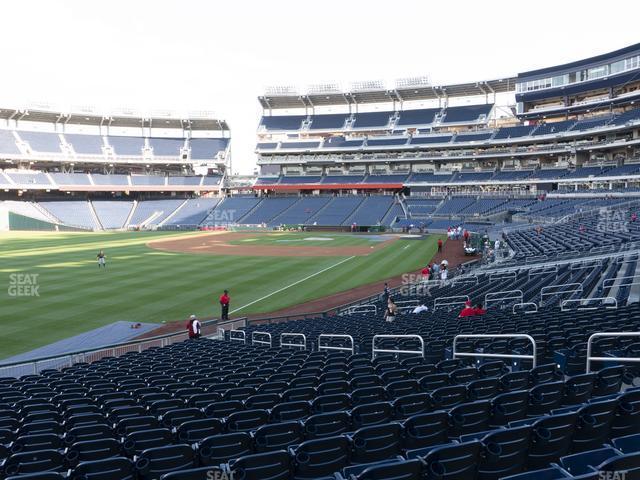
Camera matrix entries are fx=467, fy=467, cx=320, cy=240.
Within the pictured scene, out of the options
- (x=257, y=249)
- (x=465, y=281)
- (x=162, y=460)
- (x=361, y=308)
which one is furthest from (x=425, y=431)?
(x=257, y=249)

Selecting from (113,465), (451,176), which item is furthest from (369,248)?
(113,465)

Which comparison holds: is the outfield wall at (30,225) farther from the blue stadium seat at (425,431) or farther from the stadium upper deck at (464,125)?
the blue stadium seat at (425,431)

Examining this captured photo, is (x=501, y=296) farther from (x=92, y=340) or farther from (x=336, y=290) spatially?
(x=92, y=340)

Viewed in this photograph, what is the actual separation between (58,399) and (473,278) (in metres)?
20.9

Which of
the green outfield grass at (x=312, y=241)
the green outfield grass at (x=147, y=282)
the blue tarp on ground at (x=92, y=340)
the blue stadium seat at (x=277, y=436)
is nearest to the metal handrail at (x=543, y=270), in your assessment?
the green outfield grass at (x=147, y=282)

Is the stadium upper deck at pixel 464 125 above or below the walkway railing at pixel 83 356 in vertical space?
above

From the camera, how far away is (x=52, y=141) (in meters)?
84.5

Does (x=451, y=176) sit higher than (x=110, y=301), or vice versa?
(x=451, y=176)

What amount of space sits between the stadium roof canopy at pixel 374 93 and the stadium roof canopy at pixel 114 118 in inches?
510

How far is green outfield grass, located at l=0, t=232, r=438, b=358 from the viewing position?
21391 millimetres

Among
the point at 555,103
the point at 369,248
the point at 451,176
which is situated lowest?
the point at 369,248

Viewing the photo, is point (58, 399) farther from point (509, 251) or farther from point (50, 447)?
point (509, 251)

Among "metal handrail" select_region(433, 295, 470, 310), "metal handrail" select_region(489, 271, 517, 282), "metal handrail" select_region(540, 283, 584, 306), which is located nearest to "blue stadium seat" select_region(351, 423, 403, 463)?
"metal handrail" select_region(540, 283, 584, 306)

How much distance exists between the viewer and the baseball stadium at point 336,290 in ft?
15.1
